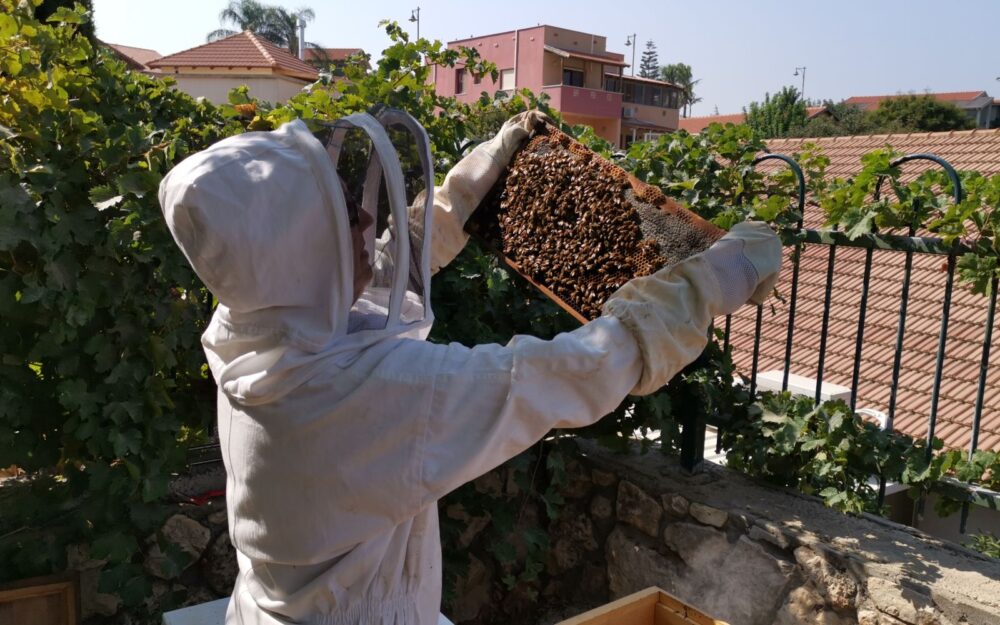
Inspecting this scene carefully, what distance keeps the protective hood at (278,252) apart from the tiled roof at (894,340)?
6216mm

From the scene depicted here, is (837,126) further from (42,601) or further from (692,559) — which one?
(42,601)

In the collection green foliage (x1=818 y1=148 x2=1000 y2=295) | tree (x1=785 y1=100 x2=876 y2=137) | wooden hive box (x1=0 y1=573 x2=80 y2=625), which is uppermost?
tree (x1=785 y1=100 x2=876 y2=137)

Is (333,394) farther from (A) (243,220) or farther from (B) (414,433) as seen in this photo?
(A) (243,220)

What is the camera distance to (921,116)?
40625mm

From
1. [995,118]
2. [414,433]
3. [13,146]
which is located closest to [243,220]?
[414,433]

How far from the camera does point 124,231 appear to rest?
2658mm

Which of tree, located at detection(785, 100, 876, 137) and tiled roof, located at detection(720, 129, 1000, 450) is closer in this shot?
tiled roof, located at detection(720, 129, 1000, 450)

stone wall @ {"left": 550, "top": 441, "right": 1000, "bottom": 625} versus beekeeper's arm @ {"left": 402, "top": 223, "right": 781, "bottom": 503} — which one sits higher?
beekeeper's arm @ {"left": 402, "top": 223, "right": 781, "bottom": 503}

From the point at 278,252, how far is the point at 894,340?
8202 millimetres

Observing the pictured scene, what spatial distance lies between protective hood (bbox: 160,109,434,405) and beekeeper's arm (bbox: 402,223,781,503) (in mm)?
206

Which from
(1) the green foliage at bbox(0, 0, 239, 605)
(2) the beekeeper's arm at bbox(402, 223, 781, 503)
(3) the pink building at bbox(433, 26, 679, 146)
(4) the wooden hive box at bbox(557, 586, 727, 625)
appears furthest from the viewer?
(3) the pink building at bbox(433, 26, 679, 146)

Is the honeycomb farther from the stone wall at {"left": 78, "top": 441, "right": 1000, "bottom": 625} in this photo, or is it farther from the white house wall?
the white house wall

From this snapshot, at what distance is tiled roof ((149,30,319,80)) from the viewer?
33781 mm

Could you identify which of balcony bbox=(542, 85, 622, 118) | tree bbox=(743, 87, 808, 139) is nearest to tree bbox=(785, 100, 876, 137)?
tree bbox=(743, 87, 808, 139)
